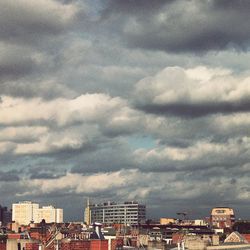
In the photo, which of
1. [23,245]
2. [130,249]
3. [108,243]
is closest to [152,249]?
[130,249]

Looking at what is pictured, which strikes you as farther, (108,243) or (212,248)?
(212,248)

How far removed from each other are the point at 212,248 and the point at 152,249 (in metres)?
15.9

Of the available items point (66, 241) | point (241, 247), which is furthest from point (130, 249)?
point (241, 247)

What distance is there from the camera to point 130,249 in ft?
543

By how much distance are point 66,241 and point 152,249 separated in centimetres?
2356

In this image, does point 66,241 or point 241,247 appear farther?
point 241,247

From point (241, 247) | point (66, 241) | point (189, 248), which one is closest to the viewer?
point (66, 241)

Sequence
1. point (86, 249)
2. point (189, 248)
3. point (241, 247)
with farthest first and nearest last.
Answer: point (241, 247) → point (189, 248) → point (86, 249)

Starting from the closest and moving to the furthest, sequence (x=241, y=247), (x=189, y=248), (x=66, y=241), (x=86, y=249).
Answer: (x=86, y=249) → (x=66, y=241) → (x=189, y=248) → (x=241, y=247)

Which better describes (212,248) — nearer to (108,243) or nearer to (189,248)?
(189,248)

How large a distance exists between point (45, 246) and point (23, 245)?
4.85 m

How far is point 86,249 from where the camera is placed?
143000 millimetres

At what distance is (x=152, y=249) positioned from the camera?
168m

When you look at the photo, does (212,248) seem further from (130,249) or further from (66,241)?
(66,241)
